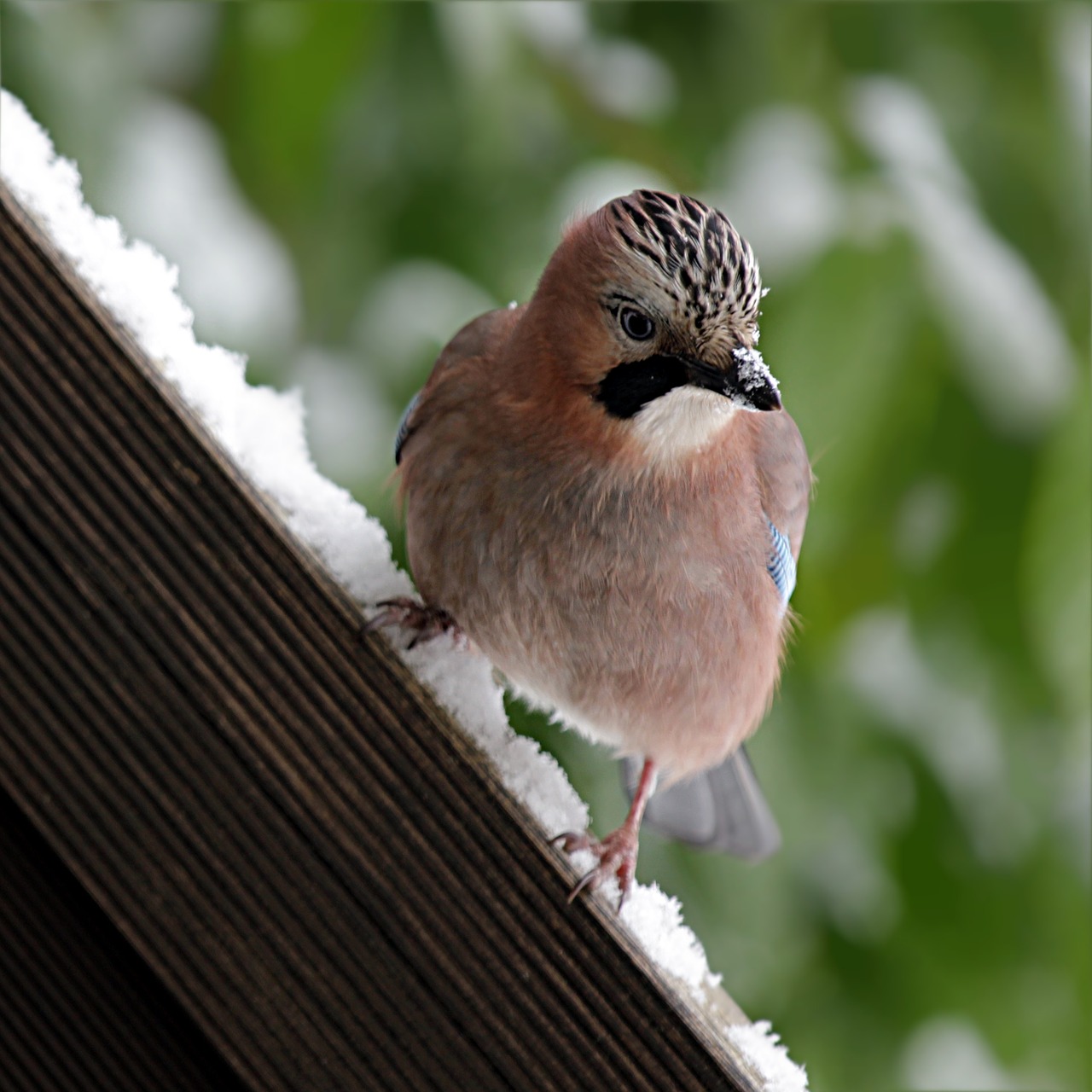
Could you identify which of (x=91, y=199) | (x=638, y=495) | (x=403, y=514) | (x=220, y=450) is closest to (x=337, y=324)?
(x=403, y=514)

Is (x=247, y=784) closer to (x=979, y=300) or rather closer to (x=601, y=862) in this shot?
(x=601, y=862)

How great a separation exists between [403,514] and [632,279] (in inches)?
15.8

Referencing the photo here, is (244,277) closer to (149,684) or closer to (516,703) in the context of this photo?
(516,703)

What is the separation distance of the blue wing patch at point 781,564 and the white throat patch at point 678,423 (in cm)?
16

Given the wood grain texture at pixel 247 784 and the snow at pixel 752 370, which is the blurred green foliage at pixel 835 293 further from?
the wood grain texture at pixel 247 784

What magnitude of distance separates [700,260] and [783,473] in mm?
377

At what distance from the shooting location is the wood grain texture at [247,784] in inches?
34.2

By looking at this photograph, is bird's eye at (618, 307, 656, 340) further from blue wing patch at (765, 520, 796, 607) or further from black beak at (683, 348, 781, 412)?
blue wing patch at (765, 520, 796, 607)

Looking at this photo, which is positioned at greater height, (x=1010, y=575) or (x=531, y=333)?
(x=1010, y=575)

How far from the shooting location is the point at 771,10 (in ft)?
5.86

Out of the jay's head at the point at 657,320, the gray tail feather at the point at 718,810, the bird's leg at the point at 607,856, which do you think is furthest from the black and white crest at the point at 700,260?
the gray tail feather at the point at 718,810

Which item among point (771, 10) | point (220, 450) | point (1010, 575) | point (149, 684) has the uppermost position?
point (771, 10)

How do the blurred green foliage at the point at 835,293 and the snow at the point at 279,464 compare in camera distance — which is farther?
the blurred green foliage at the point at 835,293

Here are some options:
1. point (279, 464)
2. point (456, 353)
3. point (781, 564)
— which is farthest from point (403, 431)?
point (279, 464)
